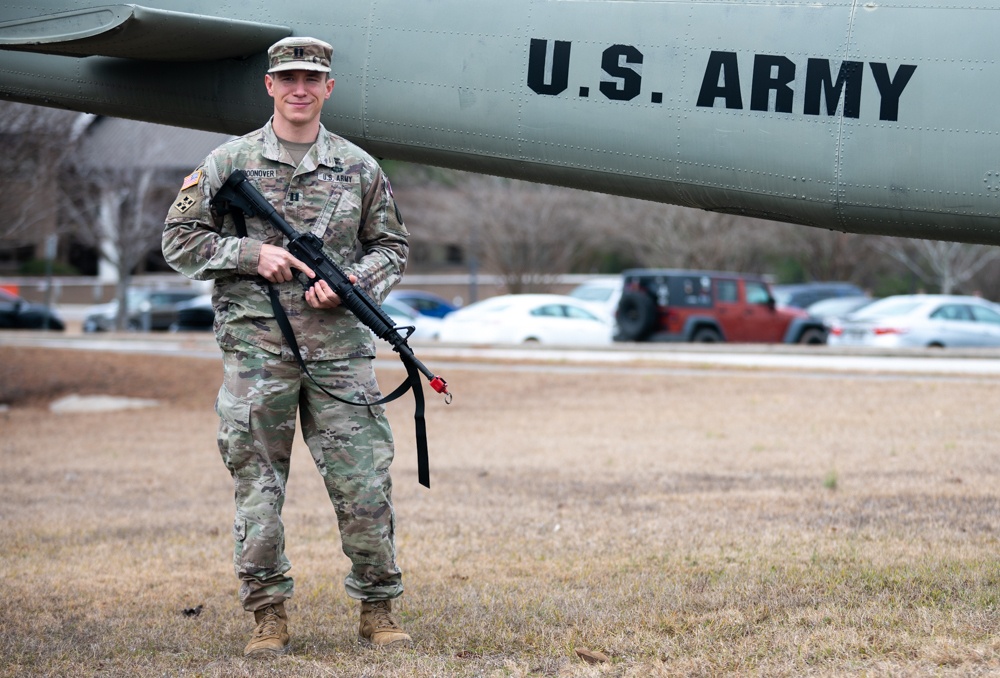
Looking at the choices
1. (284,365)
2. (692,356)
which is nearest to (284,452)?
(284,365)

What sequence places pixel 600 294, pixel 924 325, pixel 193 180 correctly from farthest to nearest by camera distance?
pixel 600 294 → pixel 924 325 → pixel 193 180

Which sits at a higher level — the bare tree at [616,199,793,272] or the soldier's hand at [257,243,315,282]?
the bare tree at [616,199,793,272]

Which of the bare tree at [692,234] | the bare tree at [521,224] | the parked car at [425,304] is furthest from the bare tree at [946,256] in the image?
the parked car at [425,304]

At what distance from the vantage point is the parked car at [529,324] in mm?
25438

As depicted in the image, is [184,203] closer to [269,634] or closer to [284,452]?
[284,452]

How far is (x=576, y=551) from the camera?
6734 millimetres

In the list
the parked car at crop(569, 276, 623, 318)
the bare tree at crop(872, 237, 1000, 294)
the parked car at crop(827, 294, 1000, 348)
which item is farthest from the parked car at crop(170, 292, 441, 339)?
the bare tree at crop(872, 237, 1000, 294)

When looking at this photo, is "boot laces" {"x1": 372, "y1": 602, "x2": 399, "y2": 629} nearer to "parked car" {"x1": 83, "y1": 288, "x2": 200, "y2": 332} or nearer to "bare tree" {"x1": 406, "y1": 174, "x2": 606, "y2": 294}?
"bare tree" {"x1": 406, "y1": 174, "x2": 606, "y2": 294}

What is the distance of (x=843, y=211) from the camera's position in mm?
5621

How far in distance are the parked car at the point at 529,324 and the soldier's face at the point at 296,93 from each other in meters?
20.5

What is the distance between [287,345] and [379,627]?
1242 mm

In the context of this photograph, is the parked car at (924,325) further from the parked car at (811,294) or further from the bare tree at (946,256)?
the bare tree at (946,256)

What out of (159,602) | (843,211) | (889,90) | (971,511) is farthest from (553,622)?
(971,511)

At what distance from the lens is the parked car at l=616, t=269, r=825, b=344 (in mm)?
24953
